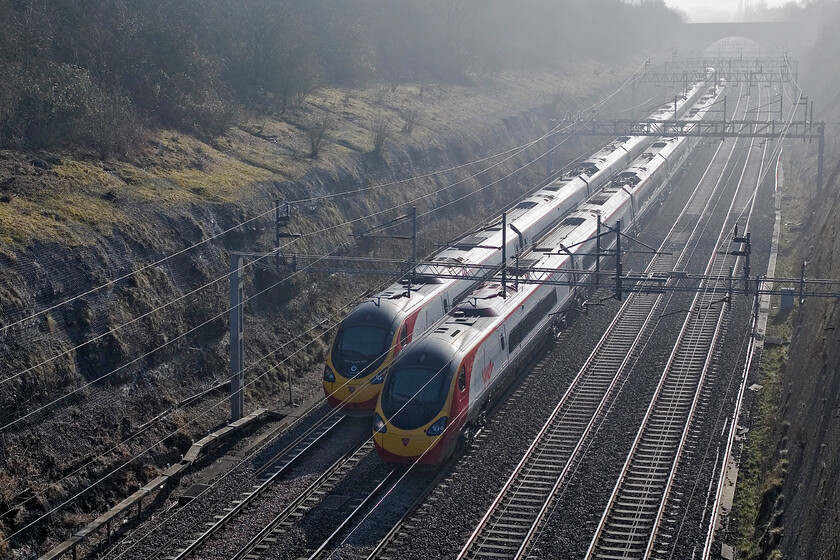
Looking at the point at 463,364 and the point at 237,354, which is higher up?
the point at 463,364

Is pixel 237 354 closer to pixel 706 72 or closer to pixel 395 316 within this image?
pixel 395 316

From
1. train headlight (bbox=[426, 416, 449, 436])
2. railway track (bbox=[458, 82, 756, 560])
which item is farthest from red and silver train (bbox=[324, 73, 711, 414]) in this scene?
railway track (bbox=[458, 82, 756, 560])

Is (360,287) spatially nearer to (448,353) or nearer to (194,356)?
(194,356)

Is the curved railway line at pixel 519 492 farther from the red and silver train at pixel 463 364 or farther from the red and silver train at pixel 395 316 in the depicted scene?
the red and silver train at pixel 395 316

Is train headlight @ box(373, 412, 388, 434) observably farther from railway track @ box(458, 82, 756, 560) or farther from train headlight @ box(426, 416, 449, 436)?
railway track @ box(458, 82, 756, 560)

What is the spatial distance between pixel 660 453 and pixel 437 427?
4838mm

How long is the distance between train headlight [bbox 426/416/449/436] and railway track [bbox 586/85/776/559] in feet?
11.2

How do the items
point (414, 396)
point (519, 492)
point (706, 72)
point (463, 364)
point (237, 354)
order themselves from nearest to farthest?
point (519, 492), point (414, 396), point (463, 364), point (237, 354), point (706, 72)

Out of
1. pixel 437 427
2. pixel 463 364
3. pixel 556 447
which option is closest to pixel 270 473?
pixel 437 427

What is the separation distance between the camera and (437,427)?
17688 mm

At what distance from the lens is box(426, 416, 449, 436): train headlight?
695 inches

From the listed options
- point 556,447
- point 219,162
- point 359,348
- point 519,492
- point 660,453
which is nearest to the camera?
point 519,492

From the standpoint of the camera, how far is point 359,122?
40.3m

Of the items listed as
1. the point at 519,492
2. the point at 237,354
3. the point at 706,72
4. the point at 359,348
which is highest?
the point at 706,72
